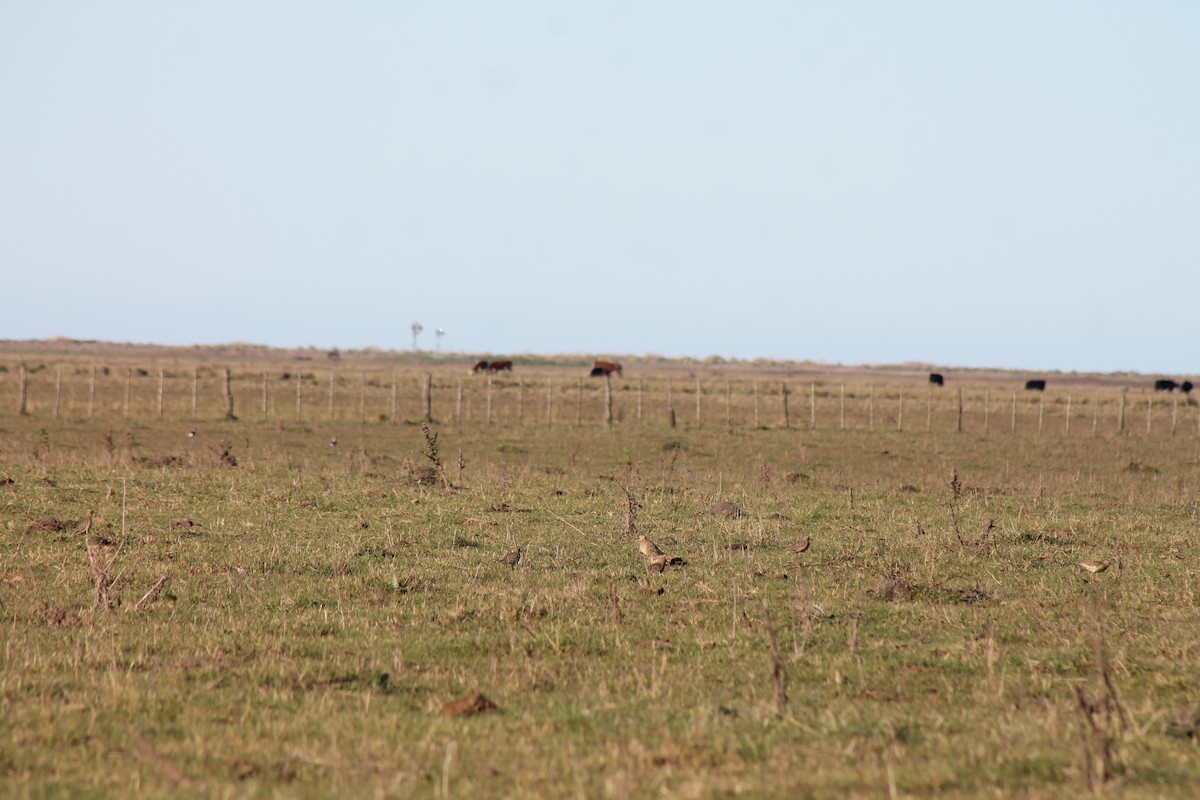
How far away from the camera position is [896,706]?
742 centimetres

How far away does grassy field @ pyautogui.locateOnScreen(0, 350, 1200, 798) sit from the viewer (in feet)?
19.8

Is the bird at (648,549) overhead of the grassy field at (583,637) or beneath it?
overhead

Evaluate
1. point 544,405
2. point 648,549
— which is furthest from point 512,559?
point 544,405

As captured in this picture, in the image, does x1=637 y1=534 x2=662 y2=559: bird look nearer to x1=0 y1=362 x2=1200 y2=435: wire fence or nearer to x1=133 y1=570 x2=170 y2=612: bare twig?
x1=133 y1=570 x2=170 y2=612: bare twig

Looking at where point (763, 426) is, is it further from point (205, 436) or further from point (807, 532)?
point (807, 532)

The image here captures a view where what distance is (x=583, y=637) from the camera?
9.33 m

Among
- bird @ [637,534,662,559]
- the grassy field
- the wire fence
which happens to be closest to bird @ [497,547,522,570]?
the grassy field

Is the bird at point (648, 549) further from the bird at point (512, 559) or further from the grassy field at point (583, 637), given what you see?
the bird at point (512, 559)

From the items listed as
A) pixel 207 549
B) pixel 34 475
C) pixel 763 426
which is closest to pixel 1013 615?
pixel 207 549

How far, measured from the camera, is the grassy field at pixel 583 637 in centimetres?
604

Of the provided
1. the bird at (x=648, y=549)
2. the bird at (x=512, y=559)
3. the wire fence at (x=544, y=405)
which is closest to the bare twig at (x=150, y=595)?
the bird at (x=512, y=559)

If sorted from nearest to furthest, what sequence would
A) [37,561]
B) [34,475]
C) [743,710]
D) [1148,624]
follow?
[743,710] → [1148,624] → [37,561] → [34,475]

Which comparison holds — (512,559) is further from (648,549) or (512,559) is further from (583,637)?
(583,637)

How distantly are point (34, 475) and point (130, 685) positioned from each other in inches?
489
